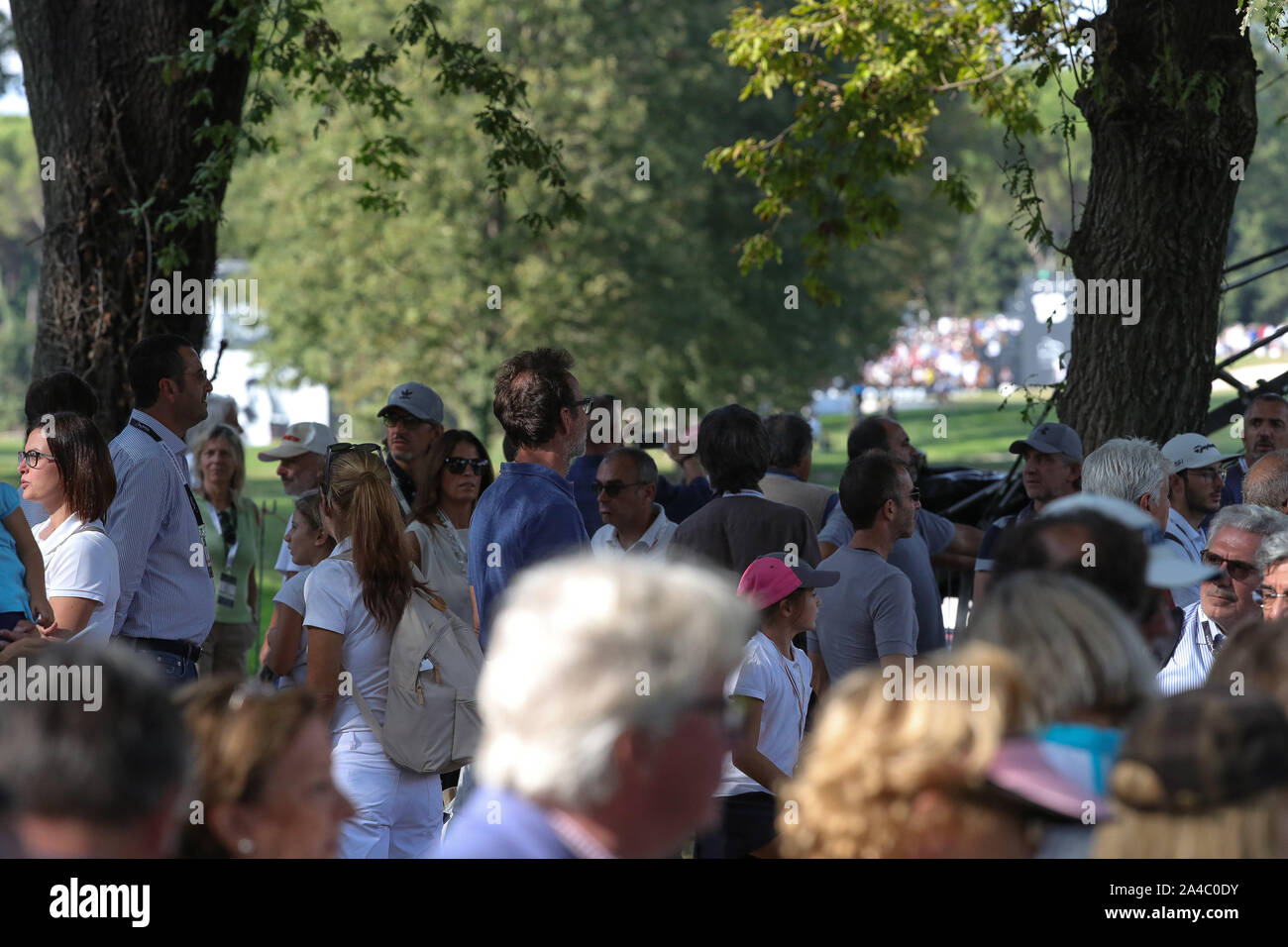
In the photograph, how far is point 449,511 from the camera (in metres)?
6.08

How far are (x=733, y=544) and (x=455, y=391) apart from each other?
20748 mm

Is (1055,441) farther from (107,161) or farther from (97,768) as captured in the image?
(97,768)

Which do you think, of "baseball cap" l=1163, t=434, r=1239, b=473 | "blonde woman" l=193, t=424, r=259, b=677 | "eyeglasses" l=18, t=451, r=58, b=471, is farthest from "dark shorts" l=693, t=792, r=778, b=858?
"blonde woman" l=193, t=424, r=259, b=677

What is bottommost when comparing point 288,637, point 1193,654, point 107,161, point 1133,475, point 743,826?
point 743,826

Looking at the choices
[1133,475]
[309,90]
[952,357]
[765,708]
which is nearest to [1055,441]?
[1133,475]

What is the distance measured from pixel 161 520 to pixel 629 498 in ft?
6.69

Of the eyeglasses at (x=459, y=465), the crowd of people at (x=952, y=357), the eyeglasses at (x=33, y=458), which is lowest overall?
the eyeglasses at (x=33, y=458)

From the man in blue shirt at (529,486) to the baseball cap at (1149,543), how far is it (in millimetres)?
2065

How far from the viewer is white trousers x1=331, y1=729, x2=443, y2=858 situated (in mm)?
4867

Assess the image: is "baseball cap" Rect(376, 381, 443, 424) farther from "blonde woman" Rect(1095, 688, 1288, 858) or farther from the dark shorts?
"blonde woman" Rect(1095, 688, 1288, 858)

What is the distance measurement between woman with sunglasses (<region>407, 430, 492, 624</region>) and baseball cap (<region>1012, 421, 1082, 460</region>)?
8.54ft

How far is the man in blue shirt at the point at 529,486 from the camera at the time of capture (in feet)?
16.2

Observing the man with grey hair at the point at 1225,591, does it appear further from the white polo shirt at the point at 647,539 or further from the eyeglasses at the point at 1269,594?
the white polo shirt at the point at 647,539

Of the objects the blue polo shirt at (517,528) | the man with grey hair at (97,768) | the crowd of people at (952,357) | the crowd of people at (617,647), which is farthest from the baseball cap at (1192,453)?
the crowd of people at (952,357)
